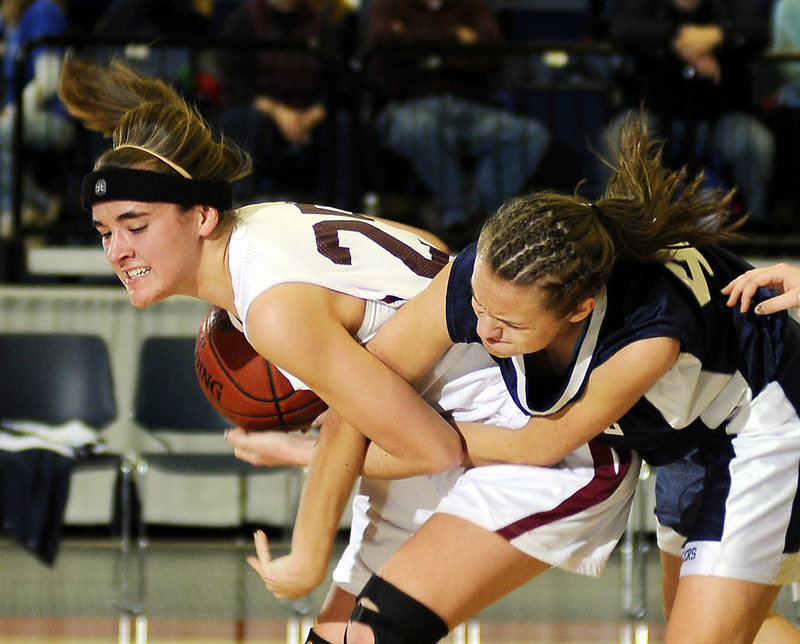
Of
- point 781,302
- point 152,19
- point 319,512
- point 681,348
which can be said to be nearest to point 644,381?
point 681,348

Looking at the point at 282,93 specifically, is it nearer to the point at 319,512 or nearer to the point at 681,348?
the point at 319,512

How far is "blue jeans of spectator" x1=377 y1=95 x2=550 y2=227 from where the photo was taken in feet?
18.5

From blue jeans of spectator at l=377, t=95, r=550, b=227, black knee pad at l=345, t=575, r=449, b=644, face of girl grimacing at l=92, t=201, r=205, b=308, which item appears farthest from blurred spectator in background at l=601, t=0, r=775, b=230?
black knee pad at l=345, t=575, r=449, b=644

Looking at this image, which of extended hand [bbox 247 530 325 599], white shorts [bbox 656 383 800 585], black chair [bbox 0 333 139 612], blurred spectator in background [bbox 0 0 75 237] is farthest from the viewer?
blurred spectator in background [bbox 0 0 75 237]

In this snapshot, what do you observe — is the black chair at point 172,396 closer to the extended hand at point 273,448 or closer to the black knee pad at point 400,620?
the extended hand at point 273,448

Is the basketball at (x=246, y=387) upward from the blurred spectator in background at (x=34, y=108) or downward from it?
downward

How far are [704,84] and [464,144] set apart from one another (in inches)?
51.3

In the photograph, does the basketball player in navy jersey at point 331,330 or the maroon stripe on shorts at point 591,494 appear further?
the maroon stripe on shorts at point 591,494

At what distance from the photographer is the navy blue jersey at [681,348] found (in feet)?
6.86

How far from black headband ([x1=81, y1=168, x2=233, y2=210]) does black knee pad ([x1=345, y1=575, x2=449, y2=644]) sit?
3.17 feet

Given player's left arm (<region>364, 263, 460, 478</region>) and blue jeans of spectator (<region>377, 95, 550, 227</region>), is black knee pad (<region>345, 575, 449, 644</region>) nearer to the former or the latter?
player's left arm (<region>364, 263, 460, 478</region>)

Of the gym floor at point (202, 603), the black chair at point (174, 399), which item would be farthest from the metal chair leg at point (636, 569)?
the black chair at point (174, 399)

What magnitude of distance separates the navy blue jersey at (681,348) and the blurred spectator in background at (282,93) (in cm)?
367

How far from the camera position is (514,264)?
1.94m
